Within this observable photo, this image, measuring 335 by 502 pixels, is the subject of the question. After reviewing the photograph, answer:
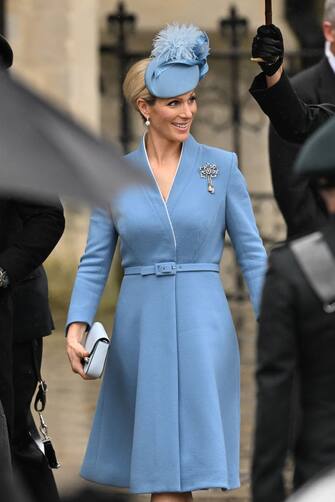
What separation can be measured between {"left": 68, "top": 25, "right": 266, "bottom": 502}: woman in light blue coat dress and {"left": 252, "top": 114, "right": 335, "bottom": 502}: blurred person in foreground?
184cm

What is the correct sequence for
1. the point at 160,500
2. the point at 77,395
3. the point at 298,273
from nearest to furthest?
the point at 298,273
the point at 160,500
the point at 77,395

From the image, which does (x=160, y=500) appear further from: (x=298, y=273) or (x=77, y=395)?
(x=77, y=395)

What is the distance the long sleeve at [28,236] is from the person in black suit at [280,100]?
2.63ft

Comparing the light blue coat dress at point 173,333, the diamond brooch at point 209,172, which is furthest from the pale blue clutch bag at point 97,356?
the diamond brooch at point 209,172

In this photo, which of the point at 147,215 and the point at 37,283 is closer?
the point at 147,215

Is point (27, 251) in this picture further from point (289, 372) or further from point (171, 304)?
point (289, 372)

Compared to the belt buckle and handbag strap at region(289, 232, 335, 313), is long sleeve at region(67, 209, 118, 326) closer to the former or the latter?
the belt buckle

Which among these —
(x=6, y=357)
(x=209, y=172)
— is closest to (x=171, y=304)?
(x=209, y=172)

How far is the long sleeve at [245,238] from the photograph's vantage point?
6.34m

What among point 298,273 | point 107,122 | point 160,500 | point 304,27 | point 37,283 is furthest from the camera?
point 304,27

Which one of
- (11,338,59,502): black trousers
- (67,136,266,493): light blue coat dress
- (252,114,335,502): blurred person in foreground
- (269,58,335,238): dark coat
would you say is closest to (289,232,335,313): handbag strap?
(252,114,335,502): blurred person in foreground

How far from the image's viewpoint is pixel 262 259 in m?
6.36

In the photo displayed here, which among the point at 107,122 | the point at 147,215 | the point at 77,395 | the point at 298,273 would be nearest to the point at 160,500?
the point at 147,215

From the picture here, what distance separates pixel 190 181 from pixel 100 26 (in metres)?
11.6
